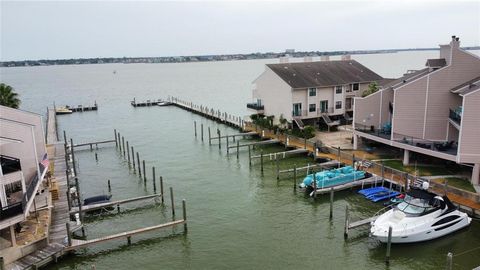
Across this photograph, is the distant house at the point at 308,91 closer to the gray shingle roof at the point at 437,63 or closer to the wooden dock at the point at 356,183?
the gray shingle roof at the point at 437,63

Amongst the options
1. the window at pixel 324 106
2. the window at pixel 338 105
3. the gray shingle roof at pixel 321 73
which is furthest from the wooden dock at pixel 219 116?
the window at pixel 338 105

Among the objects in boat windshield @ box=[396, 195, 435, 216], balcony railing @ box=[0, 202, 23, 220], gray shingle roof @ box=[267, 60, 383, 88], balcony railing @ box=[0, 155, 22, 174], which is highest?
gray shingle roof @ box=[267, 60, 383, 88]

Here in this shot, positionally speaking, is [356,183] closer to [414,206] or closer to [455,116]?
[414,206]

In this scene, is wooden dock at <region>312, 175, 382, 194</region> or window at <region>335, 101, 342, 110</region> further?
window at <region>335, 101, 342, 110</region>

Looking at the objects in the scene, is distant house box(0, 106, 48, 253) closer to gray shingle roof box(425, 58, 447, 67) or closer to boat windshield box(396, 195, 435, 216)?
boat windshield box(396, 195, 435, 216)

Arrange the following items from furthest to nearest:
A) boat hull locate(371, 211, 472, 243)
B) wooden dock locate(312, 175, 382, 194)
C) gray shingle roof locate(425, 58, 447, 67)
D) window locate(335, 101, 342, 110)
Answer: window locate(335, 101, 342, 110), gray shingle roof locate(425, 58, 447, 67), wooden dock locate(312, 175, 382, 194), boat hull locate(371, 211, 472, 243)

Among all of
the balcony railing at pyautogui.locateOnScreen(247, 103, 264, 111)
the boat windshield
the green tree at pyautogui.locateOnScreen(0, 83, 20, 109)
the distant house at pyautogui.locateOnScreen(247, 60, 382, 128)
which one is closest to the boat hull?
the boat windshield
